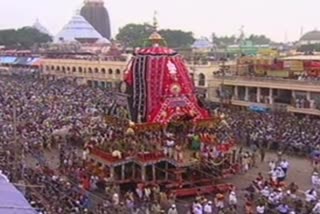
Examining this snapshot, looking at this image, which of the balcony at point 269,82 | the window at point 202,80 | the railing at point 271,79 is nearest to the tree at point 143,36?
the window at point 202,80

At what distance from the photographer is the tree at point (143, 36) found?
102375 millimetres

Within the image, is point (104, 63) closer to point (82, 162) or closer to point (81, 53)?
point (81, 53)

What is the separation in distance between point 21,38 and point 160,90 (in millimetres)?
→ 85763

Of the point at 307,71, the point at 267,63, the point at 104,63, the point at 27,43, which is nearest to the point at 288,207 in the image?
the point at 307,71

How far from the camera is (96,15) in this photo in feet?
405

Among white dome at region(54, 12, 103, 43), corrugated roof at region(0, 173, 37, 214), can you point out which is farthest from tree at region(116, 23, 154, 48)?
corrugated roof at region(0, 173, 37, 214)

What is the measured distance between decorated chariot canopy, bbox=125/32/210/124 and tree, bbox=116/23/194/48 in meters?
74.0

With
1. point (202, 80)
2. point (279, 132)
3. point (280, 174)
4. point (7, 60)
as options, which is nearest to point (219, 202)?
point (280, 174)

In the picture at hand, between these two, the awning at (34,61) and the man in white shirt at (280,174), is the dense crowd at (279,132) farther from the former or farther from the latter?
the awning at (34,61)

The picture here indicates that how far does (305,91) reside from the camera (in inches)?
1511

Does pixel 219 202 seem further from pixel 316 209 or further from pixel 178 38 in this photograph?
pixel 178 38

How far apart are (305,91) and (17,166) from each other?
21.8 meters

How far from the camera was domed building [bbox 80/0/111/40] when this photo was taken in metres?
122

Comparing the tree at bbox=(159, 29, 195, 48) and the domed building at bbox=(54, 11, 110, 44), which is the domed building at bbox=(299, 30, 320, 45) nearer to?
the tree at bbox=(159, 29, 195, 48)
